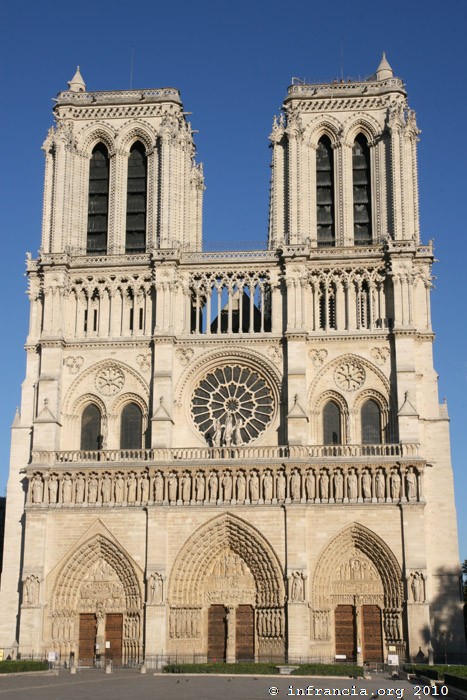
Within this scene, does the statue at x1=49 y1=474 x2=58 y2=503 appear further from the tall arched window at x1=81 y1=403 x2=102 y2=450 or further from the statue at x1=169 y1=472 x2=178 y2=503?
the statue at x1=169 y1=472 x2=178 y2=503

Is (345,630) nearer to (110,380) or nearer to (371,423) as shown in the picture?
(371,423)

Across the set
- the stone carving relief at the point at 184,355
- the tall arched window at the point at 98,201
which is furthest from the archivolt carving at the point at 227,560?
the tall arched window at the point at 98,201

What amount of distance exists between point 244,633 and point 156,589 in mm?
3720

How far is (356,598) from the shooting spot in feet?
131

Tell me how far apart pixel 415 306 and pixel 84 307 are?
44.9 feet

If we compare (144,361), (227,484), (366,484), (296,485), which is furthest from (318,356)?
(144,361)

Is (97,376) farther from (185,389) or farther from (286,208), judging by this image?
(286,208)

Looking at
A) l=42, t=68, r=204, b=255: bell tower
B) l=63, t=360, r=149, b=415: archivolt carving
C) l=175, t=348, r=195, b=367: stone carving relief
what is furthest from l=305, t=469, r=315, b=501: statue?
l=42, t=68, r=204, b=255: bell tower

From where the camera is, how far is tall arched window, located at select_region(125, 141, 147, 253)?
152 feet

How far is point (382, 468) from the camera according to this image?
133 ft

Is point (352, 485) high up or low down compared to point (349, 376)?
down

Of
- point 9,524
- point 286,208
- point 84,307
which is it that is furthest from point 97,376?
point 286,208

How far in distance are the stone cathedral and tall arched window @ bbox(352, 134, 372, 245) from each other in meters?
0.07

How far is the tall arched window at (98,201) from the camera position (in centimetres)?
4672
